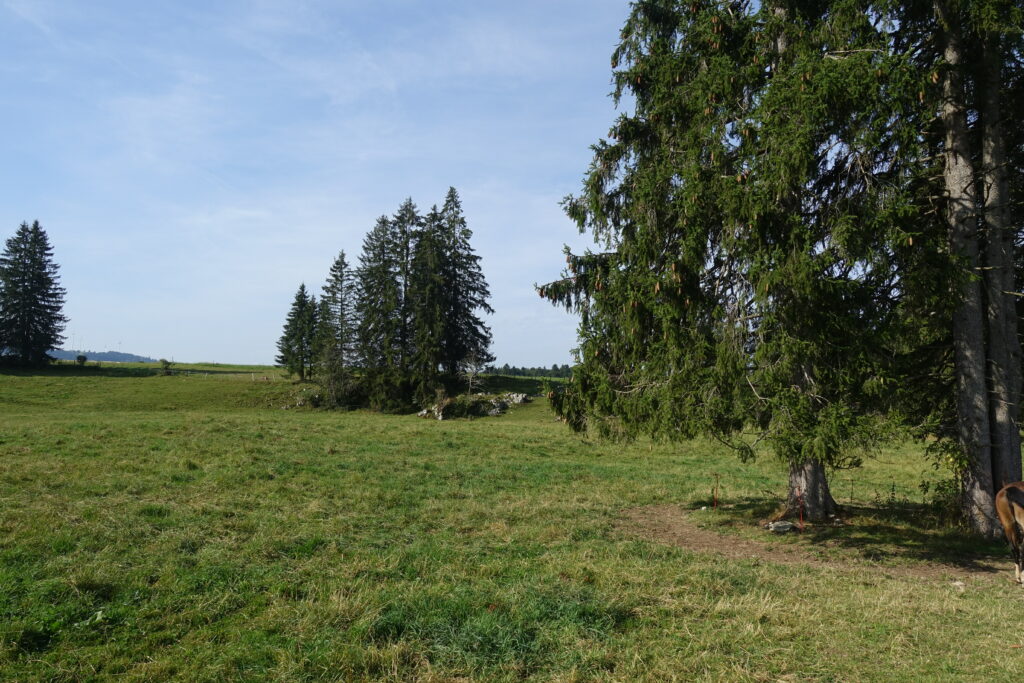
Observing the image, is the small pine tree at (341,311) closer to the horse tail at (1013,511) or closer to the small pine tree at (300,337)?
the small pine tree at (300,337)

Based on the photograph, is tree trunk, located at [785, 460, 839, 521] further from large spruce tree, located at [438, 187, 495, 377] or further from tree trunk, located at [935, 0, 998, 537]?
large spruce tree, located at [438, 187, 495, 377]

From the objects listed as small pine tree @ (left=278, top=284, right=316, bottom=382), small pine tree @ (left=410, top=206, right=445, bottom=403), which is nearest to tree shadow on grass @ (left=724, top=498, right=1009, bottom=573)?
small pine tree @ (left=410, top=206, right=445, bottom=403)

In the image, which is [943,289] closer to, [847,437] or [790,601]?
[847,437]

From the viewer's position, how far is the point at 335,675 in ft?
15.7

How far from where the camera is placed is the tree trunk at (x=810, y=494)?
39.6 feet

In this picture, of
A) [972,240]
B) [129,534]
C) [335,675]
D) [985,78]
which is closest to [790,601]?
[335,675]

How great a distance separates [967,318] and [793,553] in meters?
5.53

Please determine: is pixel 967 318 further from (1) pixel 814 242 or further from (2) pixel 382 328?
(2) pixel 382 328

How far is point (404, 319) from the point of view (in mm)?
49625

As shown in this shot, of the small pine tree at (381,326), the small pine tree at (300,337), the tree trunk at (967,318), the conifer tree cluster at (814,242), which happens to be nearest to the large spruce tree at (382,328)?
the small pine tree at (381,326)

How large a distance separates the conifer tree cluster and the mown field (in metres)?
2.06

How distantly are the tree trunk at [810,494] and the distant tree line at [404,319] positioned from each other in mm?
35709

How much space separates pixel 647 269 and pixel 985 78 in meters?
7.47

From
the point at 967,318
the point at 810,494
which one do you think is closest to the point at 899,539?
the point at 810,494
